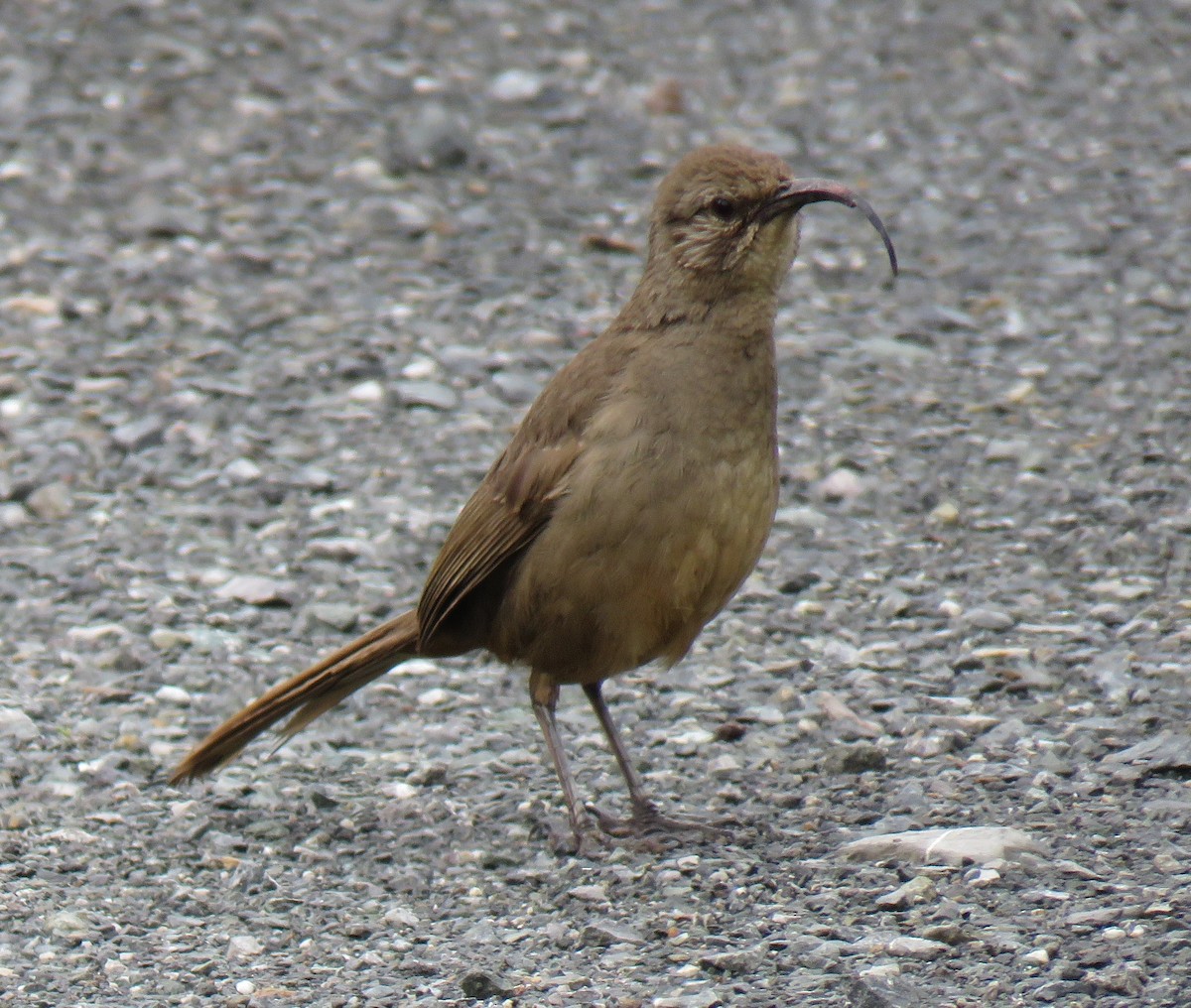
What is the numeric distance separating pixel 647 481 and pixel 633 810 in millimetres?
997

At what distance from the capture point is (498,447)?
7340 mm

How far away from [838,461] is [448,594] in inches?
99.9

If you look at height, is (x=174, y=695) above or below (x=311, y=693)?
below

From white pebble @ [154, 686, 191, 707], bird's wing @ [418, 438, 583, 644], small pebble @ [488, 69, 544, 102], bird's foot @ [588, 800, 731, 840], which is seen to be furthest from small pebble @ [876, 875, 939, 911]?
small pebble @ [488, 69, 544, 102]

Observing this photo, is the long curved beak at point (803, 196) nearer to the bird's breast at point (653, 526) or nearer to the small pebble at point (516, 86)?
the bird's breast at point (653, 526)

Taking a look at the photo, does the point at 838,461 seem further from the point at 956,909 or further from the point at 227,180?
the point at 227,180

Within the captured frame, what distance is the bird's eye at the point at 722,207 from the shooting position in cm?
491

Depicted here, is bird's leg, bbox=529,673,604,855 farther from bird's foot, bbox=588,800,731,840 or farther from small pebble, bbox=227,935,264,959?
small pebble, bbox=227,935,264,959

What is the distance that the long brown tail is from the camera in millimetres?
5254

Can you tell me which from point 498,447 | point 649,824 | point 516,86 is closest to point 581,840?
point 649,824

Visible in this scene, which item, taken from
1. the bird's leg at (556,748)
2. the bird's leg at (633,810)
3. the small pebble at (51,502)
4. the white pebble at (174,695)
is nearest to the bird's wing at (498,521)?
the bird's leg at (556,748)

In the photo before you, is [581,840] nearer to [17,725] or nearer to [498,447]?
[17,725]

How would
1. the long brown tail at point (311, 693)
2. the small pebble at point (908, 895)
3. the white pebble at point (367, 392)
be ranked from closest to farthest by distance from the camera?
the small pebble at point (908, 895) < the long brown tail at point (311, 693) < the white pebble at point (367, 392)

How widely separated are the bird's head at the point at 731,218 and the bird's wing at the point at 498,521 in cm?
59
